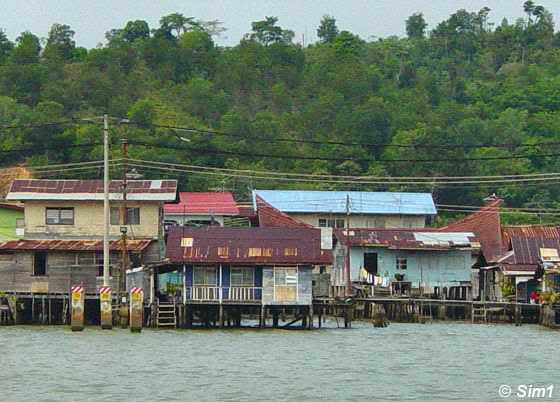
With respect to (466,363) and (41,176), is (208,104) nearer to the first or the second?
(41,176)

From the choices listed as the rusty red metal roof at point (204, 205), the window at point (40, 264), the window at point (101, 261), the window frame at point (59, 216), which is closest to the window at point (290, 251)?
the window at point (101, 261)

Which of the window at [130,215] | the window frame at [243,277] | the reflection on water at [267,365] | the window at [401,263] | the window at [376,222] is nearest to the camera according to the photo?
the reflection on water at [267,365]

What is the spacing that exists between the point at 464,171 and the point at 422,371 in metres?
69.1

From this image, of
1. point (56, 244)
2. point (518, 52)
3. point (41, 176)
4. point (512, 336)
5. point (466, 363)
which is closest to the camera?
point (466, 363)

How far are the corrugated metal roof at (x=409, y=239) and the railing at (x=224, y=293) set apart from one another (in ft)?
70.0

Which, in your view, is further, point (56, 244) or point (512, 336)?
point (56, 244)

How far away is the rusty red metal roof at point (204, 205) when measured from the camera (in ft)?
305

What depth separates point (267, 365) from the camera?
4572cm

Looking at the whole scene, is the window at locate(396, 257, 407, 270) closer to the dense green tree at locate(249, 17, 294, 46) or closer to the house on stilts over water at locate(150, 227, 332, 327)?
the house on stilts over water at locate(150, 227, 332, 327)

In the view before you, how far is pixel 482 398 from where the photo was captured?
37969 mm

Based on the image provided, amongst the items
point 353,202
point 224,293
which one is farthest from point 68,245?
point 353,202

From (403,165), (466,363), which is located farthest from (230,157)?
(466,363)

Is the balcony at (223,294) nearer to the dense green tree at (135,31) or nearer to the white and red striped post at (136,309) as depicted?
the white and red striped post at (136,309)

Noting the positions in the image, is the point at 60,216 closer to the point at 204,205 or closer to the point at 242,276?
the point at 242,276
